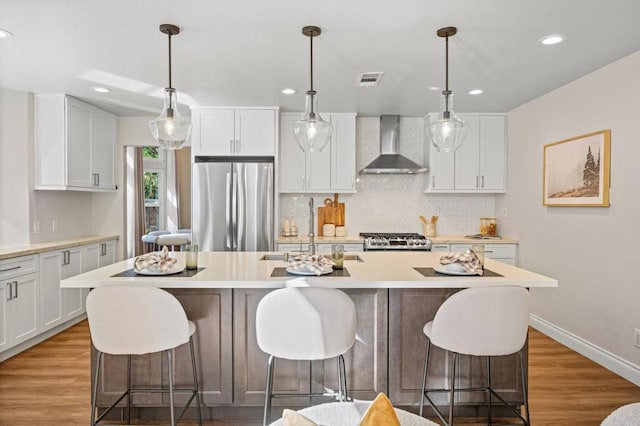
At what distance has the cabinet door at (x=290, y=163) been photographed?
16.2ft

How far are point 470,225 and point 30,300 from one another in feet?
16.0

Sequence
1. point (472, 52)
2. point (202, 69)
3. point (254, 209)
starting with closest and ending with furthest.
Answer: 1. point (472, 52)
2. point (202, 69)
3. point (254, 209)

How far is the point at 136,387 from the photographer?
2393 mm

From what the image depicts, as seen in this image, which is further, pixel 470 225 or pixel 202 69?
pixel 470 225

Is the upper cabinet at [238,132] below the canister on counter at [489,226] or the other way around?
the other way around

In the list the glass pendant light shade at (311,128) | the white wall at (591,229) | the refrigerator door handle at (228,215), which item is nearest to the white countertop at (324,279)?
the glass pendant light shade at (311,128)

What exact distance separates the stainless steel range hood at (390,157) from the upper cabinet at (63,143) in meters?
3.17

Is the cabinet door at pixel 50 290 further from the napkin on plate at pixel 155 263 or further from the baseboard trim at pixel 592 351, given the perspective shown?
the baseboard trim at pixel 592 351

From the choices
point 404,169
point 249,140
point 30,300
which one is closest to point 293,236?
point 249,140

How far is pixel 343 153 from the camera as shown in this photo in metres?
4.93

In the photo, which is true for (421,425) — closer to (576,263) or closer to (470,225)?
(576,263)

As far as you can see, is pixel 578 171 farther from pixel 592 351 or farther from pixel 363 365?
pixel 363 365

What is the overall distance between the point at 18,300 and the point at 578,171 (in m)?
5.03

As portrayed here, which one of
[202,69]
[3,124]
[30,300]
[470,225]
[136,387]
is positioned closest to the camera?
[136,387]
